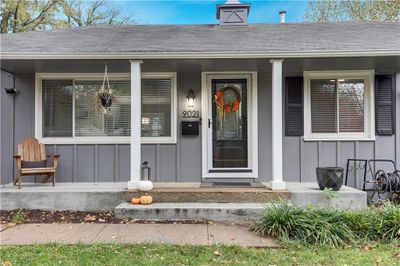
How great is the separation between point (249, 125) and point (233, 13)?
2864mm

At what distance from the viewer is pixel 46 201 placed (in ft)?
17.1

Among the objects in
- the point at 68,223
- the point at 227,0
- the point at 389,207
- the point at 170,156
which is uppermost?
the point at 227,0

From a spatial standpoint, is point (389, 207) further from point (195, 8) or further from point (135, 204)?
point (195, 8)

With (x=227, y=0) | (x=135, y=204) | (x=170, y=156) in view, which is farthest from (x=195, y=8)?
(x=135, y=204)

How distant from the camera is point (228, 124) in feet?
20.9

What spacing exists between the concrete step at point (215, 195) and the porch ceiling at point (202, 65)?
215 cm

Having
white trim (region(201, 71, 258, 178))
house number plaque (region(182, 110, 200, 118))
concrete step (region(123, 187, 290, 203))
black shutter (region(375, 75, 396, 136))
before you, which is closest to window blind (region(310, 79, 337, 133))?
black shutter (region(375, 75, 396, 136))

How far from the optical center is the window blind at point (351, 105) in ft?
20.3

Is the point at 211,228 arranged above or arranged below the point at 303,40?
below

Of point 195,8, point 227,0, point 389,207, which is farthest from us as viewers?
point 195,8

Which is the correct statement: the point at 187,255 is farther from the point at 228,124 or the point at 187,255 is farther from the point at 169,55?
the point at 228,124

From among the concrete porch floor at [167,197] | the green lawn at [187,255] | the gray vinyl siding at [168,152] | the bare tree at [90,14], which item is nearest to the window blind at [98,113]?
the gray vinyl siding at [168,152]

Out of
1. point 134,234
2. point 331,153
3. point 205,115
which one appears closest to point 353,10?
point 331,153

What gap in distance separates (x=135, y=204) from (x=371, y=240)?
10.6 feet
